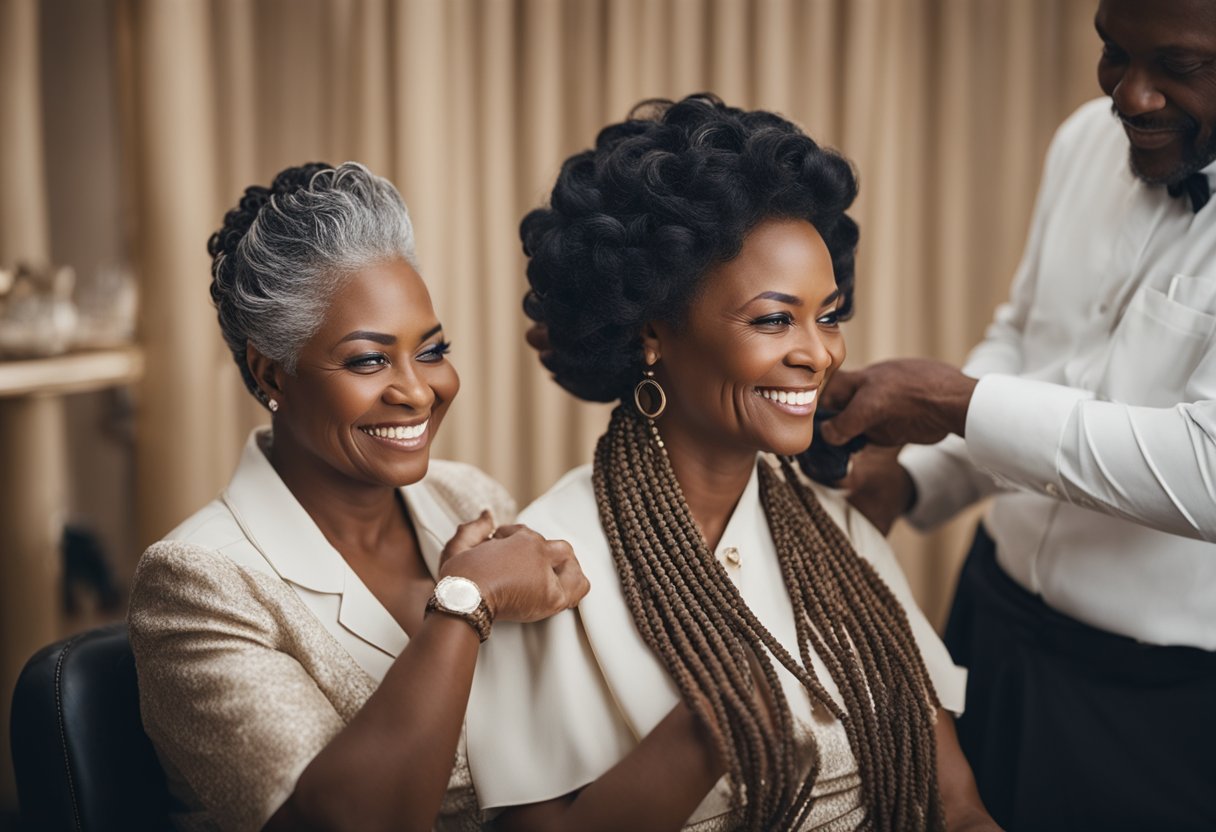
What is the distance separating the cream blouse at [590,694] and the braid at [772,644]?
1.0 inches

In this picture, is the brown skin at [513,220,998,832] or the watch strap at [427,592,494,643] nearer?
the watch strap at [427,592,494,643]

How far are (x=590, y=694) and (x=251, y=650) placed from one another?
478 mm

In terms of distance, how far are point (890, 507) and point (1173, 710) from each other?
1.97 feet

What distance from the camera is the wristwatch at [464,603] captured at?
1.50 metres

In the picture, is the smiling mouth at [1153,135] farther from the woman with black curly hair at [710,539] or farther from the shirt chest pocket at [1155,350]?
the woman with black curly hair at [710,539]

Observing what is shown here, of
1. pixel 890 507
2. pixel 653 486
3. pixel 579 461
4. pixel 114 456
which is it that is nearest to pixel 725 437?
pixel 653 486

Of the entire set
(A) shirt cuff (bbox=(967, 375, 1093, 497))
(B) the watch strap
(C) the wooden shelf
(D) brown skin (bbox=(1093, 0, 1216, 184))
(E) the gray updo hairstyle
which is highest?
(D) brown skin (bbox=(1093, 0, 1216, 184))

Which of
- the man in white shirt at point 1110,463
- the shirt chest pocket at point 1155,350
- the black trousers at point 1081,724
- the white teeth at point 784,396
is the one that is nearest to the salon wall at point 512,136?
the man in white shirt at point 1110,463

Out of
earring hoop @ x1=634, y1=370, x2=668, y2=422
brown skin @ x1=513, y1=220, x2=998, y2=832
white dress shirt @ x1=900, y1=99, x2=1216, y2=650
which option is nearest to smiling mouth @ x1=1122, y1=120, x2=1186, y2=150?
white dress shirt @ x1=900, y1=99, x2=1216, y2=650

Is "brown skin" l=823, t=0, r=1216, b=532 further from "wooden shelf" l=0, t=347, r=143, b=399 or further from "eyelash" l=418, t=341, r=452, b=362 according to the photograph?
"wooden shelf" l=0, t=347, r=143, b=399

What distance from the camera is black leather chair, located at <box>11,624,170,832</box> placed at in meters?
1.65

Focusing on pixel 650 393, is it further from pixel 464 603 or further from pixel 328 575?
pixel 328 575

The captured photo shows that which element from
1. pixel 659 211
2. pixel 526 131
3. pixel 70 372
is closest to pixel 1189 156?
pixel 659 211

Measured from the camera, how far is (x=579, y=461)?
3.59m
